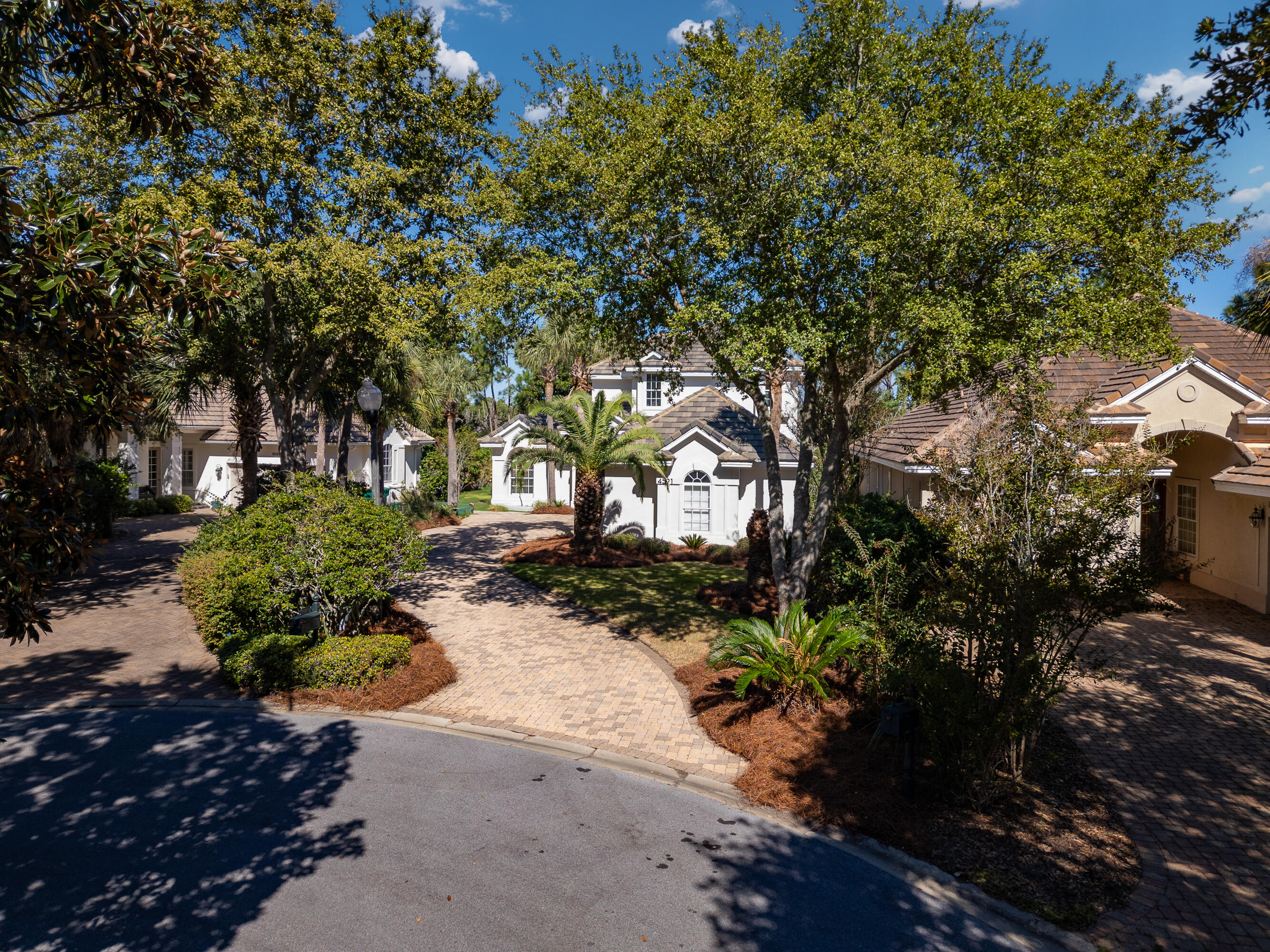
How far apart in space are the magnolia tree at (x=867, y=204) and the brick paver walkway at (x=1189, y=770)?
5113 millimetres

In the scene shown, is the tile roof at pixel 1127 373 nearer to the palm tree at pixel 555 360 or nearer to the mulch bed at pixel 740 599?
the mulch bed at pixel 740 599

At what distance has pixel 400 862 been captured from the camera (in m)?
6.39

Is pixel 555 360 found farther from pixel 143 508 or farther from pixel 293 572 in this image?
pixel 293 572

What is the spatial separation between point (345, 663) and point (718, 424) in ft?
57.9

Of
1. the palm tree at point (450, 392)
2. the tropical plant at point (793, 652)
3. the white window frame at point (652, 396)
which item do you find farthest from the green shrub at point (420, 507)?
the tropical plant at point (793, 652)

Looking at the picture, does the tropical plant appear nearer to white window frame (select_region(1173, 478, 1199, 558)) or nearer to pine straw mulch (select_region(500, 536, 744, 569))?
pine straw mulch (select_region(500, 536, 744, 569))

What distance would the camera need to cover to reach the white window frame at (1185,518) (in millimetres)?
17297

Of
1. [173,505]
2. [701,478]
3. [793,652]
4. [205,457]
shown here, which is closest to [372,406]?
[793,652]

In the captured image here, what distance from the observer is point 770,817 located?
24.2 ft

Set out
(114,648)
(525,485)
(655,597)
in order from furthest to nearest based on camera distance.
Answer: (525,485) < (655,597) < (114,648)

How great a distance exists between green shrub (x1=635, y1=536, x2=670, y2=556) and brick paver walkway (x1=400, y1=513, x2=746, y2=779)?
592 centimetres

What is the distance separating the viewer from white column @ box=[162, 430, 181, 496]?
34281mm

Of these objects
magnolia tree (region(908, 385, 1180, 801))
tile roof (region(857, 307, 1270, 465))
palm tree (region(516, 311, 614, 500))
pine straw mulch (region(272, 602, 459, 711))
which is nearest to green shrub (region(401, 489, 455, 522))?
palm tree (region(516, 311, 614, 500))

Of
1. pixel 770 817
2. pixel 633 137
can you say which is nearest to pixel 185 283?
pixel 770 817
